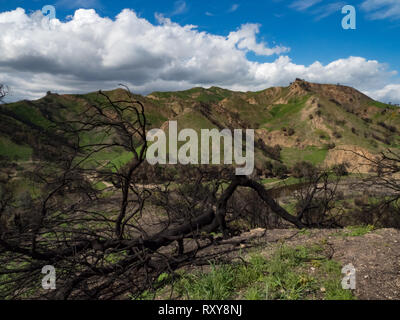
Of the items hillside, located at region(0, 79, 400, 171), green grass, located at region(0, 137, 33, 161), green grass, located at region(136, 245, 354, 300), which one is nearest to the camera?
green grass, located at region(136, 245, 354, 300)

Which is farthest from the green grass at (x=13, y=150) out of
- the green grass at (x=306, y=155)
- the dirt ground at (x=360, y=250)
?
the green grass at (x=306, y=155)

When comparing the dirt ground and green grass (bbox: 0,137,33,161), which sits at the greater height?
green grass (bbox: 0,137,33,161)

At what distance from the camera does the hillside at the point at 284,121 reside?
47.4 meters

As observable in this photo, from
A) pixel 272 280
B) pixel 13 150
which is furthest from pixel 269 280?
pixel 13 150

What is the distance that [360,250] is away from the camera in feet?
11.1

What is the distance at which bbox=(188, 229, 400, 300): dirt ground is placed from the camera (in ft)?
8.37

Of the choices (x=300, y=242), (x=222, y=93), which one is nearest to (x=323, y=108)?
(x=300, y=242)

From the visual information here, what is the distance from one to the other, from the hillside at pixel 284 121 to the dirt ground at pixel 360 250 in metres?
27.1

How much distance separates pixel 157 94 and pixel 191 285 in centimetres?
13673

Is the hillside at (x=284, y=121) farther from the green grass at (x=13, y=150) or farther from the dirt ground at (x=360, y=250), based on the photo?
the dirt ground at (x=360, y=250)

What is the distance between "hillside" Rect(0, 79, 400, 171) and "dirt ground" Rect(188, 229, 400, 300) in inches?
1066

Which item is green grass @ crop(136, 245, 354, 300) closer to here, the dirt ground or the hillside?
the dirt ground

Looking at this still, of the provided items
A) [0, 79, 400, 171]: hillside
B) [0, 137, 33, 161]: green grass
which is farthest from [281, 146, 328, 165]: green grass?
[0, 137, 33, 161]: green grass
